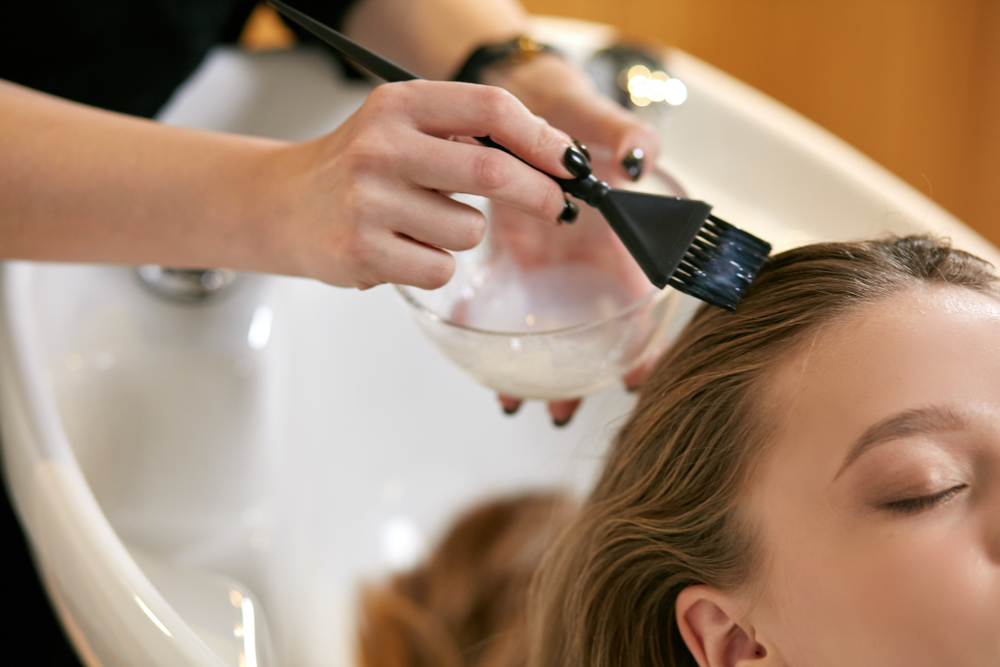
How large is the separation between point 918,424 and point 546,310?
0.28m

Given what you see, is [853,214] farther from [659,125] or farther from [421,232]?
[421,232]

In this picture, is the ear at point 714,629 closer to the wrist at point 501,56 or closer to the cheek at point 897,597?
the cheek at point 897,597

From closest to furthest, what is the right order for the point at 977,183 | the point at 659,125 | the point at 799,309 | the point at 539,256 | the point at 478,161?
1. the point at 478,161
2. the point at 799,309
3. the point at 539,256
4. the point at 659,125
5. the point at 977,183

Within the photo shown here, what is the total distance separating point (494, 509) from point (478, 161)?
1.78ft

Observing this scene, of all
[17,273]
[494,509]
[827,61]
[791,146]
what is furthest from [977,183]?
[17,273]

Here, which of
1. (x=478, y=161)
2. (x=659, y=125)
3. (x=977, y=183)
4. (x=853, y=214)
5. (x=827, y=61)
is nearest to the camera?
(x=478, y=161)

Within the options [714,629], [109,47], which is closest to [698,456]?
[714,629]

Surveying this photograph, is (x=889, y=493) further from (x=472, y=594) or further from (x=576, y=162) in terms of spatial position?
(x=472, y=594)

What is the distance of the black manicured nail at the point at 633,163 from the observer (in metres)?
0.61

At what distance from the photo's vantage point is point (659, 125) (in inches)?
35.4

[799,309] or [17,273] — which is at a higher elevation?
[799,309]

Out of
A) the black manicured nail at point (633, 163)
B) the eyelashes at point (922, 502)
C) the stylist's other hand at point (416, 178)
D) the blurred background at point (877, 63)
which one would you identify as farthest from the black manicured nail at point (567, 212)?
the blurred background at point (877, 63)

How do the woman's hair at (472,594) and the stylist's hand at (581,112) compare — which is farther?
Result: the woman's hair at (472,594)

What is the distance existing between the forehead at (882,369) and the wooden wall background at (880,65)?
101 cm
